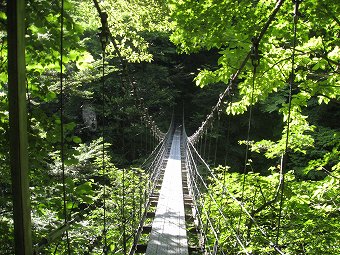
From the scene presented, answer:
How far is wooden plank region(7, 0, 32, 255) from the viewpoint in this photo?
500 millimetres

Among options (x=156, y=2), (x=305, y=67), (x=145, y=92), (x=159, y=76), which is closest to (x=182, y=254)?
(x=305, y=67)

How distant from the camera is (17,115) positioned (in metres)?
0.50

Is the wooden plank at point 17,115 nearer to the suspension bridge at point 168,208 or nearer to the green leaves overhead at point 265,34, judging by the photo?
the suspension bridge at point 168,208

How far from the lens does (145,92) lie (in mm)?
11625

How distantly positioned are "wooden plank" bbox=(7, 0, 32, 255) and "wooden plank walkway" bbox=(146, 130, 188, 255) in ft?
7.68

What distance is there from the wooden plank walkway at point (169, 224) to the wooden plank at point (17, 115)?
2.34m

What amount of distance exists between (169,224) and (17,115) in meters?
3.04

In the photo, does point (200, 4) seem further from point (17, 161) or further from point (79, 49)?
point (17, 161)

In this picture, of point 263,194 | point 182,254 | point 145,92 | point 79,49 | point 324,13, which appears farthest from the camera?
point 145,92

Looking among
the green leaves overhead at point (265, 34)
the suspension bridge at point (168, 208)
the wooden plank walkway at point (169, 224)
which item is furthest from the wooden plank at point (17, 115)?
the wooden plank walkway at point (169, 224)

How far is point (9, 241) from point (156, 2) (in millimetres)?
3672

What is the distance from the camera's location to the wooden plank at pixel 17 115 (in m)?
0.50

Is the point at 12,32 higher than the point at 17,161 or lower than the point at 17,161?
higher

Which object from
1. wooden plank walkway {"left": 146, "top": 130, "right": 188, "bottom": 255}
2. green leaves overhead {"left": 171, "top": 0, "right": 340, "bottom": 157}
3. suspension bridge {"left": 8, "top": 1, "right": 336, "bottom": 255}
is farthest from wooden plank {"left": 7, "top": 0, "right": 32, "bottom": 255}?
wooden plank walkway {"left": 146, "top": 130, "right": 188, "bottom": 255}
